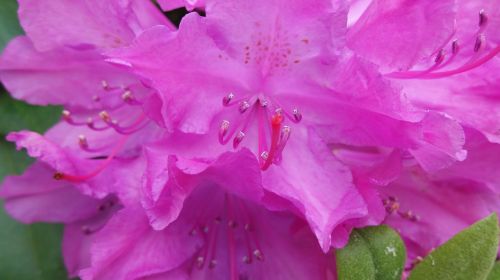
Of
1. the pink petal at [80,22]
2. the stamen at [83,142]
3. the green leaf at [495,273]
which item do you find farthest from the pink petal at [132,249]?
the green leaf at [495,273]

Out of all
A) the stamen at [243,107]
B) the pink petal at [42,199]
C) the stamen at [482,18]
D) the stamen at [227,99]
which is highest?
the stamen at [482,18]

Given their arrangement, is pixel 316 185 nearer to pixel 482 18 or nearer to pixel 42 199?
pixel 482 18

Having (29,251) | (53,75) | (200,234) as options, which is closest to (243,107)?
(200,234)

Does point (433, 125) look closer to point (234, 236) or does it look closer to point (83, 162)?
point (234, 236)

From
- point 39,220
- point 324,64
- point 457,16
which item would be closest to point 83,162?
point 39,220

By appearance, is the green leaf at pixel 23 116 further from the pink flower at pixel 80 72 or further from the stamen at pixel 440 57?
the stamen at pixel 440 57

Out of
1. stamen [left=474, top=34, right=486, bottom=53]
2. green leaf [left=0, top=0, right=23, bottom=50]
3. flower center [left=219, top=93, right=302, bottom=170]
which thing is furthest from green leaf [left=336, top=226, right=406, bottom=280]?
green leaf [left=0, top=0, right=23, bottom=50]

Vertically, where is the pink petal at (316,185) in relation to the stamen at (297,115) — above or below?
below
